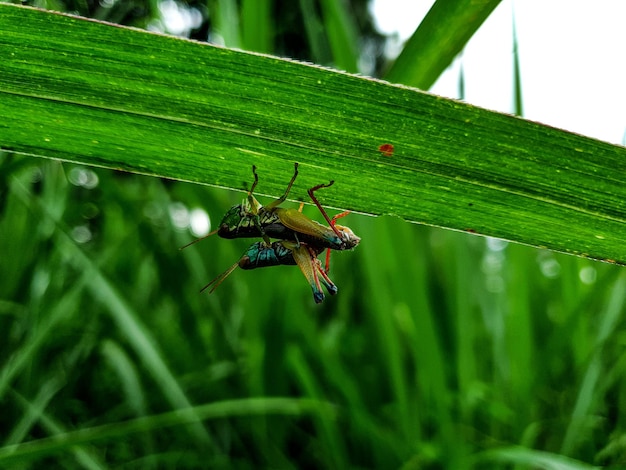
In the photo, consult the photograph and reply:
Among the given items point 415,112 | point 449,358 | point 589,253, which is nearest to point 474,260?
point 449,358

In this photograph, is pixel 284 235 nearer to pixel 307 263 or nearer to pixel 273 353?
pixel 307 263

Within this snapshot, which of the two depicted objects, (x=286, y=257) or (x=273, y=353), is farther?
(x=273, y=353)

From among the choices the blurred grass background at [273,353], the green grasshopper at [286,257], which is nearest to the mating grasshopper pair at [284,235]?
the green grasshopper at [286,257]

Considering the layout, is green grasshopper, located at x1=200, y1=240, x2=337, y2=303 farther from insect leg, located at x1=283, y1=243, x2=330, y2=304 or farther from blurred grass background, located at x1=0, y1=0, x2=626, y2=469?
blurred grass background, located at x1=0, y1=0, x2=626, y2=469

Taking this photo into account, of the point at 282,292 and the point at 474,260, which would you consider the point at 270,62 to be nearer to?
the point at 282,292

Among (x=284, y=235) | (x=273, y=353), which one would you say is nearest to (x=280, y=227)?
(x=284, y=235)

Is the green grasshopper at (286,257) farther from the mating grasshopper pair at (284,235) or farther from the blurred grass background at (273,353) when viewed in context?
the blurred grass background at (273,353)
